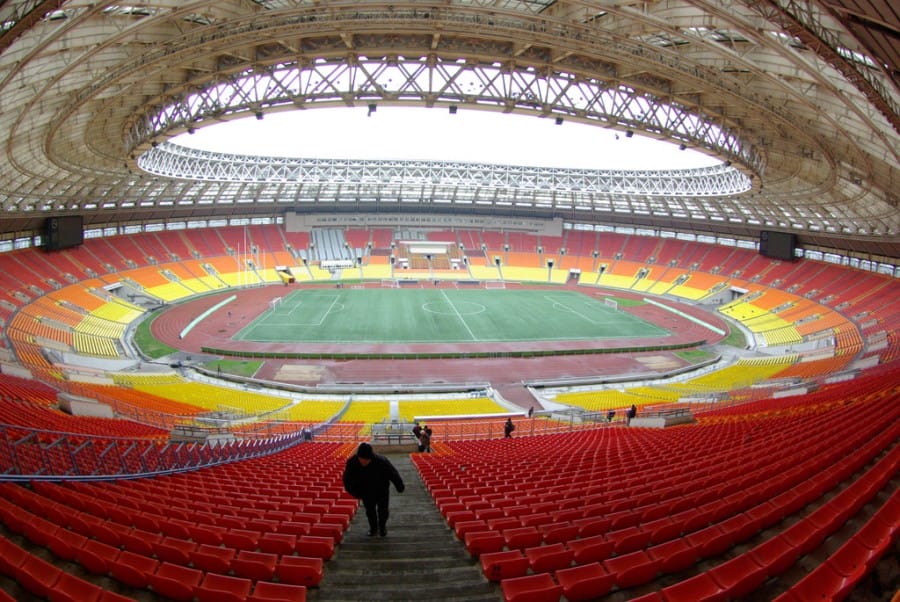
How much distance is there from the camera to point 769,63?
14.9 m

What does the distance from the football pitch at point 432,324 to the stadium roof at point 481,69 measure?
17181 mm

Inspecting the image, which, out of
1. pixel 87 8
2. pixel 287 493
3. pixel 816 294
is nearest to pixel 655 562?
pixel 287 493

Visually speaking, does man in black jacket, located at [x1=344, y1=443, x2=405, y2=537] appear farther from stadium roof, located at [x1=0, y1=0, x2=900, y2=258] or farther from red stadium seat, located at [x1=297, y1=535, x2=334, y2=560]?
stadium roof, located at [x1=0, y1=0, x2=900, y2=258]

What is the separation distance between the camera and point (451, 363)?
114 ft

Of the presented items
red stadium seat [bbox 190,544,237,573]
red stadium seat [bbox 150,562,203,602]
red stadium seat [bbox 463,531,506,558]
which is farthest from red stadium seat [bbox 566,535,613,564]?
red stadium seat [bbox 150,562,203,602]

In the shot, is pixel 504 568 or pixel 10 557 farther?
pixel 504 568

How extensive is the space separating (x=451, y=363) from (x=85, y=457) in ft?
85.8

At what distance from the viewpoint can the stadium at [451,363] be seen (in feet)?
16.6

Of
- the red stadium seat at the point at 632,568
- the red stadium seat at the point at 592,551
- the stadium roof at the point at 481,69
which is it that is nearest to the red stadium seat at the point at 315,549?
the red stadium seat at the point at 592,551

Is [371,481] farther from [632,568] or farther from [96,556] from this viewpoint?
[632,568]

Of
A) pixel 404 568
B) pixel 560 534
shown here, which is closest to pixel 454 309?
pixel 560 534

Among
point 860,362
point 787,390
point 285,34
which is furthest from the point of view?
point 860,362

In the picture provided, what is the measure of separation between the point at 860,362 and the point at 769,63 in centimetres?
1957

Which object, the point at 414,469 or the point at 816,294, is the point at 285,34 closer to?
the point at 414,469
